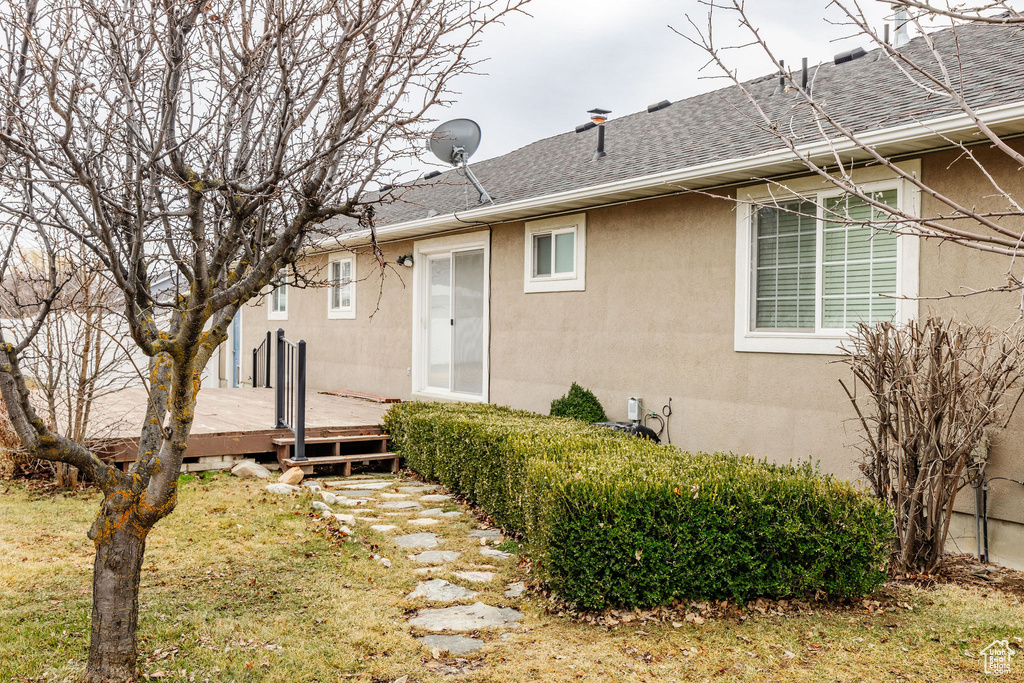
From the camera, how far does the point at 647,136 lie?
988 cm

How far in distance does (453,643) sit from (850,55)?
8064mm

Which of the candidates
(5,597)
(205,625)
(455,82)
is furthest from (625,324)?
(5,597)

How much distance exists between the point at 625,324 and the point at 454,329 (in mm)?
3536

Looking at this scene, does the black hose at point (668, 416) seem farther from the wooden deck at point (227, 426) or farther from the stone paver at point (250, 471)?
the stone paver at point (250, 471)

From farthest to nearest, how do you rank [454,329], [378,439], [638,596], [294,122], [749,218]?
[454,329] < [378,439] < [749,218] < [638,596] < [294,122]

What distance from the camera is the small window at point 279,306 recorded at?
15.5m

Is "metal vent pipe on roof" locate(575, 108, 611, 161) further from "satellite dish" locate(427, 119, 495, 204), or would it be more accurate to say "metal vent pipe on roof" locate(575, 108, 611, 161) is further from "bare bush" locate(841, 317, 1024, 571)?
"bare bush" locate(841, 317, 1024, 571)

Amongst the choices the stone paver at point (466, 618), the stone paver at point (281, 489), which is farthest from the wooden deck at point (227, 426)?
the stone paver at point (466, 618)

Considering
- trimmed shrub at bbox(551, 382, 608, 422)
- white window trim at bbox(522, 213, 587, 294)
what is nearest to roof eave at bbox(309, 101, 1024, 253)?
white window trim at bbox(522, 213, 587, 294)

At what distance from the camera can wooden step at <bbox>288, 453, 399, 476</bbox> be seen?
8.12m

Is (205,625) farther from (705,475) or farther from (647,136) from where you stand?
(647,136)

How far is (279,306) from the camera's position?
15836 mm

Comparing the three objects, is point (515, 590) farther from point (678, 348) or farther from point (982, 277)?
point (982, 277)

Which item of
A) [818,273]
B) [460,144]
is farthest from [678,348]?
[460,144]
